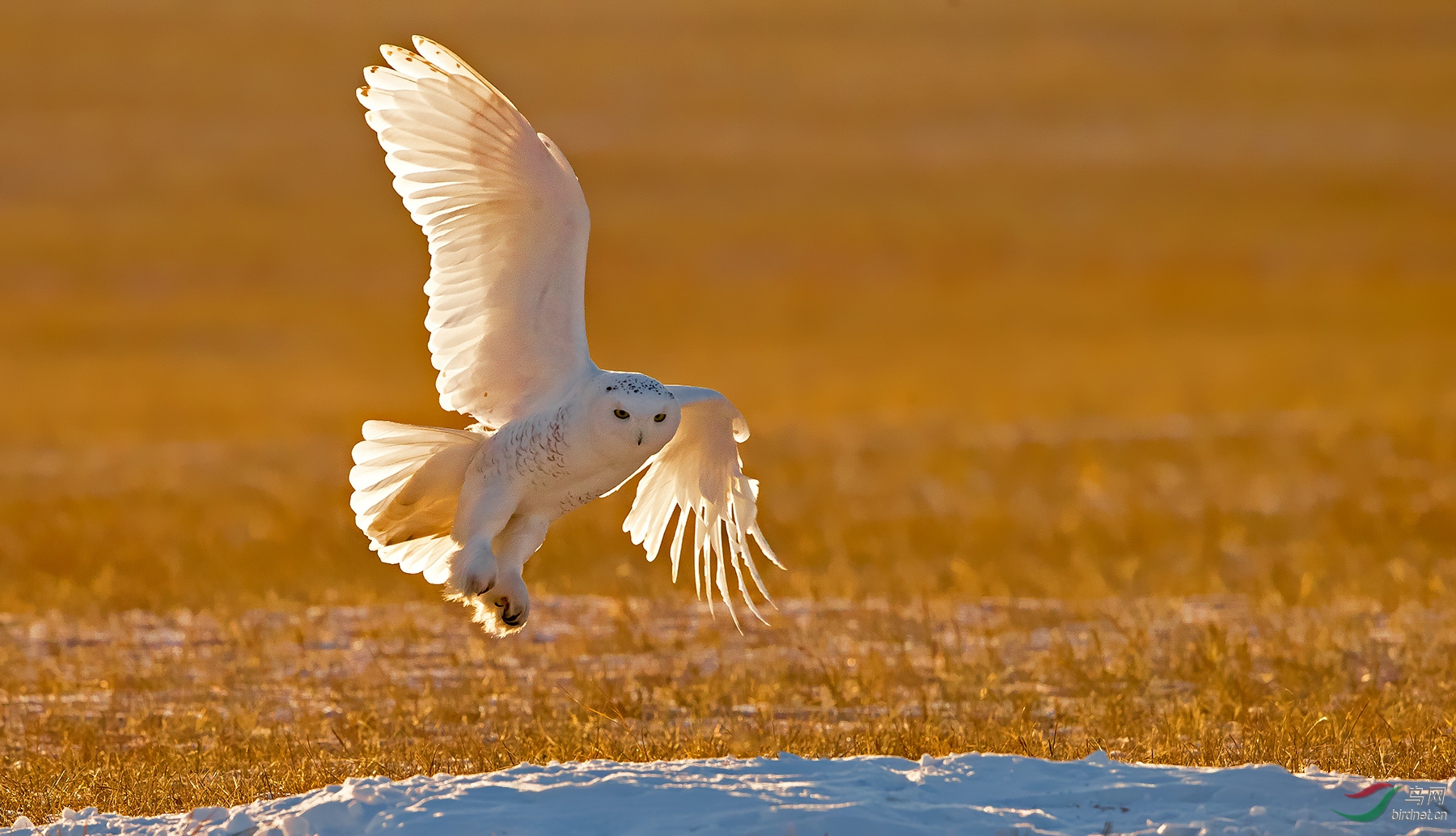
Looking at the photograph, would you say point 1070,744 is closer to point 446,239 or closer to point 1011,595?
point 446,239

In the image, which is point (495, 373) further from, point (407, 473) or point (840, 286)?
point (840, 286)

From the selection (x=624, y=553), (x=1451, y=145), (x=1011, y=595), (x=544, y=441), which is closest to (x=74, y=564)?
(x=624, y=553)

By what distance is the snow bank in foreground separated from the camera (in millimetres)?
5234

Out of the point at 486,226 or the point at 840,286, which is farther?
the point at 840,286

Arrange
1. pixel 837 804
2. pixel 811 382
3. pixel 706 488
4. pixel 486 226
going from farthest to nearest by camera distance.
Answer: pixel 811 382 → pixel 706 488 → pixel 486 226 → pixel 837 804

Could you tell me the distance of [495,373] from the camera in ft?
24.2

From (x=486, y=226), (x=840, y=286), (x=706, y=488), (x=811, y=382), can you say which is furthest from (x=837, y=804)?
(x=840, y=286)

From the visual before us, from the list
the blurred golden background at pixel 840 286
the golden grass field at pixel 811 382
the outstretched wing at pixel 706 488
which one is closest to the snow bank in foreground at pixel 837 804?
the golden grass field at pixel 811 382

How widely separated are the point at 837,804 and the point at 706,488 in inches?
103

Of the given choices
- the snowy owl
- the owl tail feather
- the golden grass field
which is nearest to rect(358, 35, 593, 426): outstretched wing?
the snowy owl

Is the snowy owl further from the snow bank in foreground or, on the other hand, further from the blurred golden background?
the blurred golden background

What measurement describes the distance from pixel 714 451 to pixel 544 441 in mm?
1111

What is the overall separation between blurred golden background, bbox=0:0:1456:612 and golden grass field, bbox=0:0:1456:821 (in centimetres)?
15

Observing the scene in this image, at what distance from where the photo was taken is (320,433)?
982 inches
